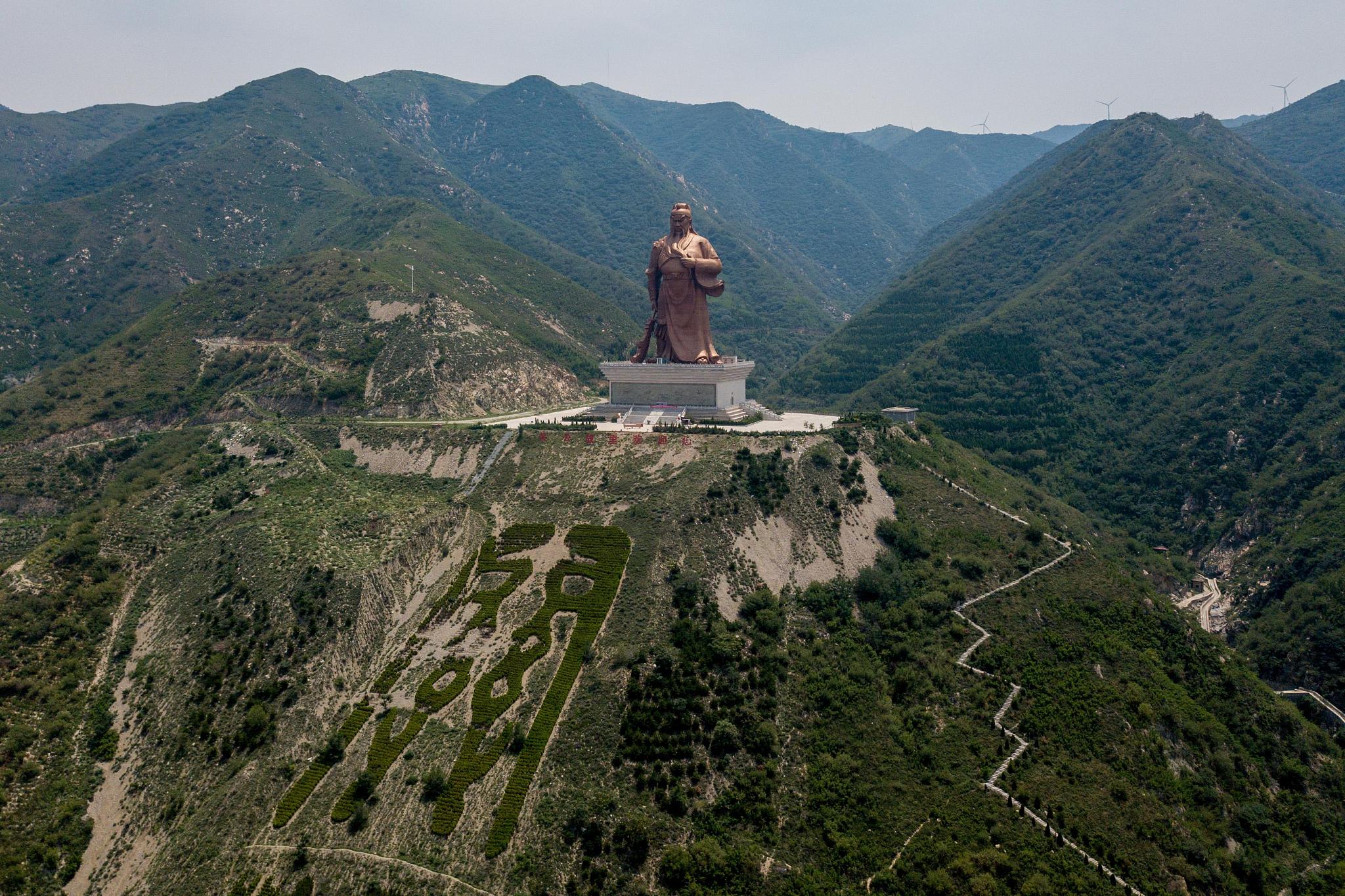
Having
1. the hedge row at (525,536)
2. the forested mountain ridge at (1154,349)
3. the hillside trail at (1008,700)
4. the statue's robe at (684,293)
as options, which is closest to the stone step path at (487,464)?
the hedge row at (525,536)

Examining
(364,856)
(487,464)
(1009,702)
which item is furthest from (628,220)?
(364,856)

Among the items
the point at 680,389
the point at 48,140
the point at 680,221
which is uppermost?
the point at 48,140

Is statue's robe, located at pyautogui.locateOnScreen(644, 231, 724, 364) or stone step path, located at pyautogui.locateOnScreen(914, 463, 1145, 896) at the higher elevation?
statue's robe, located at pyautogui.locateOnScreen(644, 231, 724, 364)

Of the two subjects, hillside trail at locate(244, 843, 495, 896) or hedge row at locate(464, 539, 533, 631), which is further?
hedge row at locate(464, 539, 533, 631)

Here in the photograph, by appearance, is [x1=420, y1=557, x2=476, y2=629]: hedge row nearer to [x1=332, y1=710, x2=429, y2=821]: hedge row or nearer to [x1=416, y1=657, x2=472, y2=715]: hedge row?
[x1=416, y1=657, x2=472, y2=715]: hedge row

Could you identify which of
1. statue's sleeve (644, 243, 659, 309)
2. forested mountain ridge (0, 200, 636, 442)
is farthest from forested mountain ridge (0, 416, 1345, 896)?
forested mountain ridge (0, 200, 636, 442)

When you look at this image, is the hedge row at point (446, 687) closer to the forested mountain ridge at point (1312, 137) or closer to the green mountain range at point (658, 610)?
the green mountain range at point (658, 610)

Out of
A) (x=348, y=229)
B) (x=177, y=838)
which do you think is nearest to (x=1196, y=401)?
(x=177, y=838)

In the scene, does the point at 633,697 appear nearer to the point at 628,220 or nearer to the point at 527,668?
the point at 527,668
